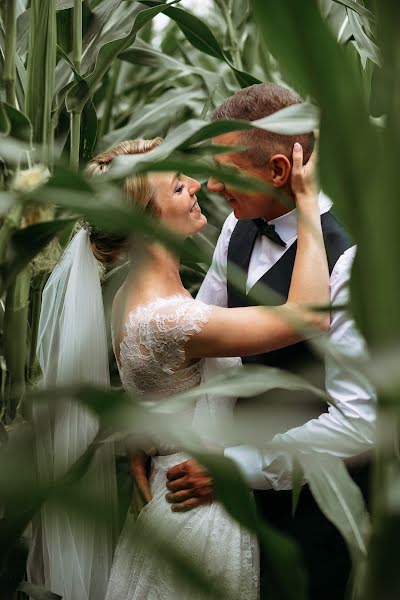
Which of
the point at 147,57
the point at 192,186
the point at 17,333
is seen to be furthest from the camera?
the point at 147,57

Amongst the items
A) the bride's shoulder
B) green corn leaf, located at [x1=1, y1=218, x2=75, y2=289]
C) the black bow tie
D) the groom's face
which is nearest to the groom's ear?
the groom's face

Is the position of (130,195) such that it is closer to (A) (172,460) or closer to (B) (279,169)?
(B) (279,169)

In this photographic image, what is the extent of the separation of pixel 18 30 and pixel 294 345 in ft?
2.03

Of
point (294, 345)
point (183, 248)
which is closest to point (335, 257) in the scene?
point (294, 345)

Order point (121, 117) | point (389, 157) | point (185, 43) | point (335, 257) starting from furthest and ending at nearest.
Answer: point (185, 43) → point (121, 117) → point (335, 257) → point (389, 157)

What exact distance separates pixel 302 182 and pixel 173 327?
0.27m

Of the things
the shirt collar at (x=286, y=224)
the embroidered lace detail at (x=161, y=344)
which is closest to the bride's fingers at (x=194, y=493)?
the embroidered lace detail at (x=161, y=344)

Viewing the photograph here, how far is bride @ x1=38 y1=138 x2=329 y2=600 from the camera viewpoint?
1115mm

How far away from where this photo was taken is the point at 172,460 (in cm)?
126

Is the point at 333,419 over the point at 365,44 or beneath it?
beneath

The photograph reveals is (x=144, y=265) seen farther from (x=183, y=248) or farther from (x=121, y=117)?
(x=183, y=248)

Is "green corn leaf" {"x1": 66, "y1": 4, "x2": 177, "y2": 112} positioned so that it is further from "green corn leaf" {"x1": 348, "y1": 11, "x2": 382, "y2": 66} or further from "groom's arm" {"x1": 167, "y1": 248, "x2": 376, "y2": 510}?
"groom's arm" {"x1": 167, "y1": 248, "x2": 376, "y2": 510}

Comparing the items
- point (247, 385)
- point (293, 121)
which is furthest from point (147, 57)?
point (247, 385)

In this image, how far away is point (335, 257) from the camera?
46.0 inches
